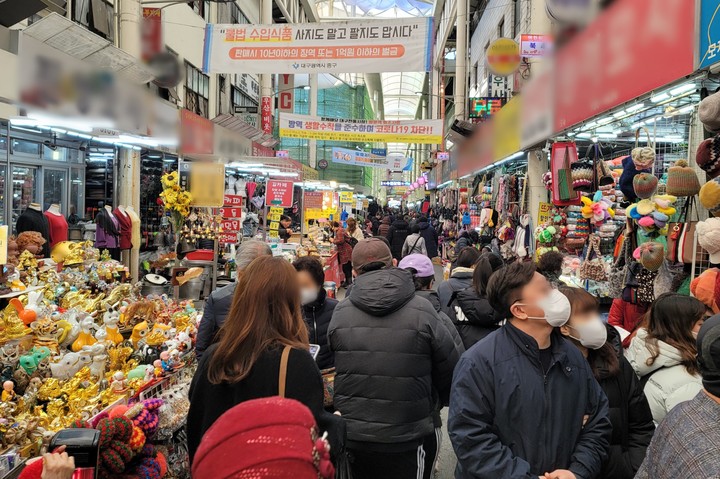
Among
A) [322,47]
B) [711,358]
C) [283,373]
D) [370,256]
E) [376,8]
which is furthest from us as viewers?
[376,8]

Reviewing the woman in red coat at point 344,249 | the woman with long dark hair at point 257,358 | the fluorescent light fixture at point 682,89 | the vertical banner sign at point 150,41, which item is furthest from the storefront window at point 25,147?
the fluorescent light fixture at point 682,89

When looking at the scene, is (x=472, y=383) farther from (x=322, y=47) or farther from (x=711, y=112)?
(x=322, y=47)

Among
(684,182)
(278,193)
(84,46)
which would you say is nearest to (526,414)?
(684,182)

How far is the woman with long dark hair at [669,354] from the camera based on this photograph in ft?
8.96

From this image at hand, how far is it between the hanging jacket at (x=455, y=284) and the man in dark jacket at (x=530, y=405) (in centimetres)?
250

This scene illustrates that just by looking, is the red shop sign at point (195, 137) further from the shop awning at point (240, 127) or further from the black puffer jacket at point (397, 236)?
the black puffer jacket at point (397, 236)

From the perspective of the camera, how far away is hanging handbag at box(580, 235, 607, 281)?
6027 millimetres

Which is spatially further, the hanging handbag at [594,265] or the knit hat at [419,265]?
the hanging handbag at [594,265]

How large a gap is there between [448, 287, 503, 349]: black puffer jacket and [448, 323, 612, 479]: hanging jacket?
159cm

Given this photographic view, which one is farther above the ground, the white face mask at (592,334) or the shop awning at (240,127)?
the shop awning at (240,127)

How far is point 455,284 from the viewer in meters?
4.95

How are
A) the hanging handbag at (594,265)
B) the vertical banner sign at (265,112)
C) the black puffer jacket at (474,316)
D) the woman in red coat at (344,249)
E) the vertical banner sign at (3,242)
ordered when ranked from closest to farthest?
1. the black puffer jacket at (474,316)
2. the vertical banner sign at (3,242)
3. the hanging handbag at (594,265)
4. the woman in red coat at (344,249)
5. the vertical banner sign at (265,112)

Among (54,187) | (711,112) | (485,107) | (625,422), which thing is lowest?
(625,422)

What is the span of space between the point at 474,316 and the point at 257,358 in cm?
220
